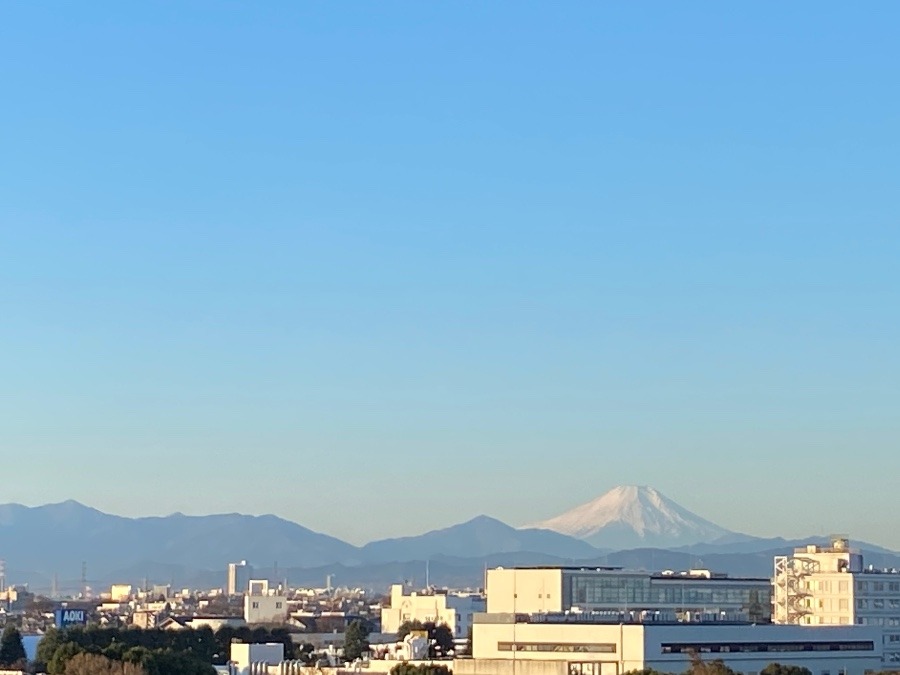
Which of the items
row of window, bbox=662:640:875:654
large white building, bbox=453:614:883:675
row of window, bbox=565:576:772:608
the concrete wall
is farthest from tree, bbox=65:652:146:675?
row of window, bbox=565:576:772:608

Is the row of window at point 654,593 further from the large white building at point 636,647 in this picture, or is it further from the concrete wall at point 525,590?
the large white building at point 636,647

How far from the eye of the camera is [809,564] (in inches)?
4178

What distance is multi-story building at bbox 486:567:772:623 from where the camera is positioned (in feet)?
325

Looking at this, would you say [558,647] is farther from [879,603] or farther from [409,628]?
[409,628]

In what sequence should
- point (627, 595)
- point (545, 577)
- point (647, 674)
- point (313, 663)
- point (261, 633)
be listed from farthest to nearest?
point (261, 633) → point (627, 595) → point (545, 577) → point (313, 663) → point (647, 674)

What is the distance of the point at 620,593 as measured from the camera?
106250 mm

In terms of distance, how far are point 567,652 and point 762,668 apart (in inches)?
306

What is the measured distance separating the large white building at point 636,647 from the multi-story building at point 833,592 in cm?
2564

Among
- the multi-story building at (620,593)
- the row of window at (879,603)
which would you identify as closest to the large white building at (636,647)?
the multi-story building at (620,593)

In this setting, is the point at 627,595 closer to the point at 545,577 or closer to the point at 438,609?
the point at 545,577

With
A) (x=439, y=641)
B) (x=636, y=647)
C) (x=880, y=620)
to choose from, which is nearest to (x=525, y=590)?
(x=439, y=641)

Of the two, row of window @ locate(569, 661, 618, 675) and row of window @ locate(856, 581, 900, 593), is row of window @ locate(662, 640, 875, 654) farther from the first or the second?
row of window @ locate(856, 581, 900, 593)

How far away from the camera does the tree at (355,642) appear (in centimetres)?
10319

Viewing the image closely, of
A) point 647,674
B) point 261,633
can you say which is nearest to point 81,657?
point 647,674
